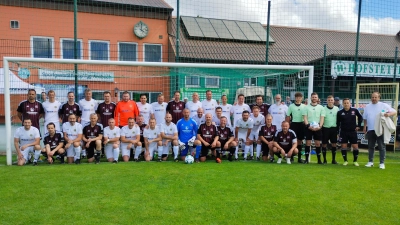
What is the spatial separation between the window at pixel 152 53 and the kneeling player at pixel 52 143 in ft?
21.5

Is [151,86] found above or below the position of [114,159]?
above

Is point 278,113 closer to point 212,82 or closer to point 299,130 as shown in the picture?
point 299,130

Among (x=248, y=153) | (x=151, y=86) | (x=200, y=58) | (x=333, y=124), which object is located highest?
(x=200, y=58)

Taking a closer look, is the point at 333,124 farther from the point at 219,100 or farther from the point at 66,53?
the point at 66,53

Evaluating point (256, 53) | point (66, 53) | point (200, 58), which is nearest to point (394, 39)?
point (256, 53)

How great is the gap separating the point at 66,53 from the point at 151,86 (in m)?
5.85

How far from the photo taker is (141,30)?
12.6 m

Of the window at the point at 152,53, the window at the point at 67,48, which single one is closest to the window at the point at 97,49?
the window at the point at 67,48

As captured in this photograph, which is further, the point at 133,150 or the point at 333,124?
the point at 133,150

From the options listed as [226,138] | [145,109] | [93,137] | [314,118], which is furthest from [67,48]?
[314,118]

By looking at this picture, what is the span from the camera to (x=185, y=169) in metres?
5.34

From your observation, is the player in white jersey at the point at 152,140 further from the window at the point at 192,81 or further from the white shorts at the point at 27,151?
the white shorts at the point at 27,151

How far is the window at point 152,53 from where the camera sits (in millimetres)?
12039

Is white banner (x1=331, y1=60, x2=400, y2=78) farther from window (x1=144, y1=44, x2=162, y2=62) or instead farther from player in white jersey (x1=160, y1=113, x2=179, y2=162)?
player in white jersey (x1=160, y1=113, x2=179, y2=162)
